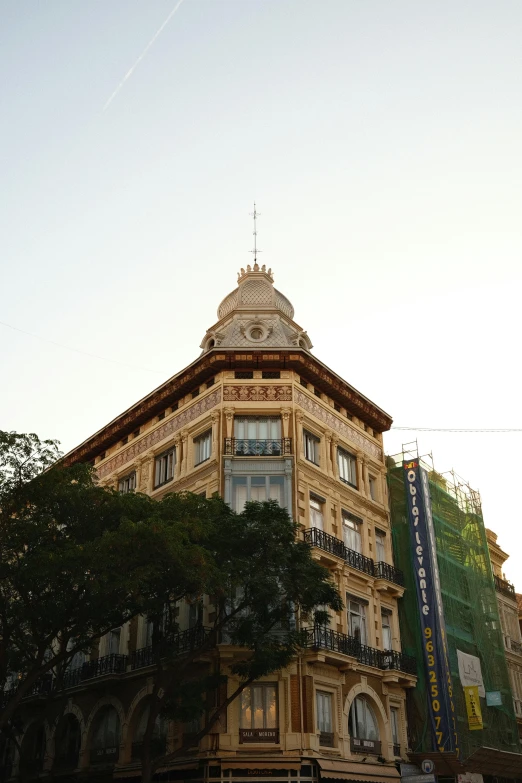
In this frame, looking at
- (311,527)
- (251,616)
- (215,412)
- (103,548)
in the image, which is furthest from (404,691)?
(103,548)

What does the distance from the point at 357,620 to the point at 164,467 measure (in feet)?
33.5

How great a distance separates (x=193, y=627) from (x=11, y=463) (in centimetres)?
860

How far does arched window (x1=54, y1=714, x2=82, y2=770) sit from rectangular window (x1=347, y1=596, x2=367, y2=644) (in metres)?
11.6

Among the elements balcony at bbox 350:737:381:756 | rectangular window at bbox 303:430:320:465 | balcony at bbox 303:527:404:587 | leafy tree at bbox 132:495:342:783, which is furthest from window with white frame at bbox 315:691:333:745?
rectangular window at bbox 303:430:320:465

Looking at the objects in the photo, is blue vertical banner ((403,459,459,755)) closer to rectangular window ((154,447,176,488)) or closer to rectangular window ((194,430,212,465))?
rectangular window ((194,430,212,465))

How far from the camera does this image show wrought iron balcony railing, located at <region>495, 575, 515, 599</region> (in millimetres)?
44047

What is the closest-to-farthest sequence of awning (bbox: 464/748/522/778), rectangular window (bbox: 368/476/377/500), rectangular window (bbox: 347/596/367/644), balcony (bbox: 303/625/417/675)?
balcony (bbox: 303/625/417/675)
rectangular window (bbox: 347/596/367/644)
awning (bbox: 464/748/522/778)
rectangular window (bbox: 368/476/377/500)

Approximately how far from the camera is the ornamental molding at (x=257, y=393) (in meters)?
32.2

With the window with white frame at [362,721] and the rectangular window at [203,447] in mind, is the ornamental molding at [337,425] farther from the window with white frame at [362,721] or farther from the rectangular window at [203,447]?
the window with white frame at [362,721]

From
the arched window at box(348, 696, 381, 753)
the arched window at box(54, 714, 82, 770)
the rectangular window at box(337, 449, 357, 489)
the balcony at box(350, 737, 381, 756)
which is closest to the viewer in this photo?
the balcony at box(350, 737, 381, 756)

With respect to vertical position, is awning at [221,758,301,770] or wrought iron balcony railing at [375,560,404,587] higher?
wrought iron balcony railing at [375,560,404,587]

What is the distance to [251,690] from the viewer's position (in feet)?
87.8

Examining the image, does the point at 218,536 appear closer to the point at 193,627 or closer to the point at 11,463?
the point at 193,627

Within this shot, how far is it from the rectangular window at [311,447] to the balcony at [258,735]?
10.2 meters
